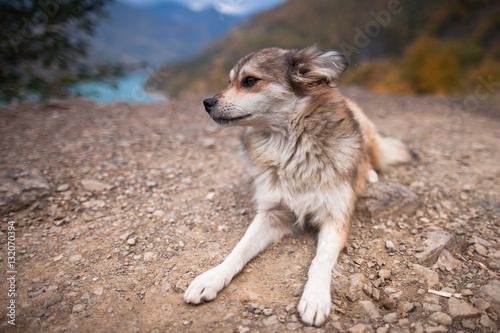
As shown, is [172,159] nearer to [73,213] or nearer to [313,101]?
[73,213]

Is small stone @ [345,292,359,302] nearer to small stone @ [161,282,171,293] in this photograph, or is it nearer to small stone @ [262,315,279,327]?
small stone @ [262,315,279,327]

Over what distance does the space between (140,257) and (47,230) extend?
1.07m

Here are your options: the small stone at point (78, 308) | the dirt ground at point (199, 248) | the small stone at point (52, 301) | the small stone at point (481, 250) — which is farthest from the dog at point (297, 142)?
the small stone at point (52, 301)

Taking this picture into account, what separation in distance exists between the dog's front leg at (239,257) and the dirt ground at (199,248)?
0.08 metres

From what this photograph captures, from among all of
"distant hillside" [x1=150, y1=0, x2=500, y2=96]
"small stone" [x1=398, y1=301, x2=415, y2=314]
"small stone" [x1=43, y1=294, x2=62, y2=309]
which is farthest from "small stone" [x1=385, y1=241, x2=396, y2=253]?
"distant hillside" [x1=150, y1=0, x2=500, y2=96]

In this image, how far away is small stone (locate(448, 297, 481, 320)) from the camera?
6.13 ft

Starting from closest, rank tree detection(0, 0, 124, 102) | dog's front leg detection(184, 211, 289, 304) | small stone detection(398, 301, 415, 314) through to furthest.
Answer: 1. small stone detection(398, 301, 415, 314)
2. dog's front leg detection(184, 211, 289, 304)
3. tree detection(0, 0, 124, 102)

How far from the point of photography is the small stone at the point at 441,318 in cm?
183

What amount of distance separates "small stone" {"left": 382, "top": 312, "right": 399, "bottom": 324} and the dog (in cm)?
66

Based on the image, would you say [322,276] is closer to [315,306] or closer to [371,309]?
[315,306]

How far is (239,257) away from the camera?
2.36 meters

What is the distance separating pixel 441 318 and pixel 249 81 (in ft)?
8.66

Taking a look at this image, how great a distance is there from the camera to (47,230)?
8.90 ft

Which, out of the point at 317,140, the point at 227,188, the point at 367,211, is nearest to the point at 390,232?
the point at 367,211
